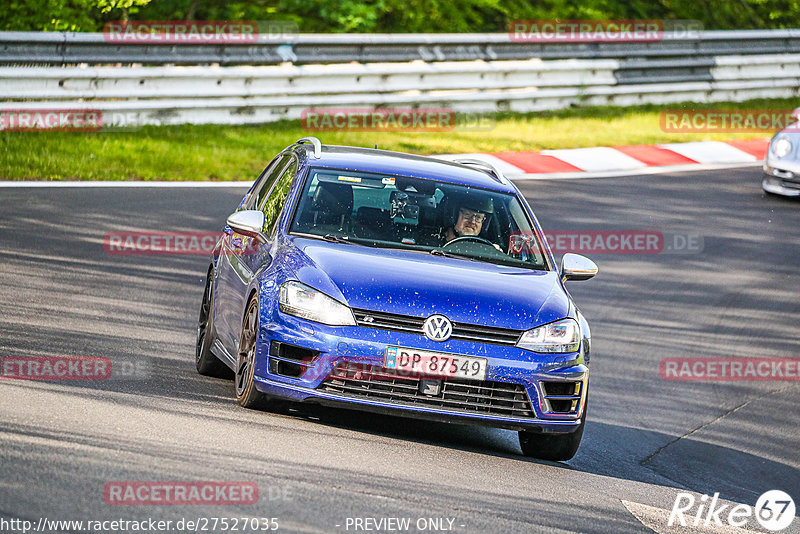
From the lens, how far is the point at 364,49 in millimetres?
20297

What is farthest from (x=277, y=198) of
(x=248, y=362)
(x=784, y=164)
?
(x=784, y=164)

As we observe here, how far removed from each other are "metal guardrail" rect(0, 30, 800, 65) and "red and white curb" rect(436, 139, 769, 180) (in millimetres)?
2417

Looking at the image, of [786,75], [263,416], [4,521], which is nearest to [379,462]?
[263,416]

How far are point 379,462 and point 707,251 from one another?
919cm

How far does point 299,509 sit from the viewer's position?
5.68 metres

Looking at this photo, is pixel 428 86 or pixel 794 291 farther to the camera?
pixel 428 86

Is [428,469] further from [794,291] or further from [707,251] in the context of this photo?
[707,251]

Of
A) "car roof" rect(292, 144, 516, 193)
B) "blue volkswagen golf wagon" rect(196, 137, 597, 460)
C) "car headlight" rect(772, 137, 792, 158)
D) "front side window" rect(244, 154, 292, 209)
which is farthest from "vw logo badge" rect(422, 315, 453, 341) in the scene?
"car headlight" rect(772, 137, 792, 158)

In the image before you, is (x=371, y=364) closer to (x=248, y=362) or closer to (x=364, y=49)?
(x=248, y=362)

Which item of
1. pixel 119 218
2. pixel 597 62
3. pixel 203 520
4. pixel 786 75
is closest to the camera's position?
pixel 203 520

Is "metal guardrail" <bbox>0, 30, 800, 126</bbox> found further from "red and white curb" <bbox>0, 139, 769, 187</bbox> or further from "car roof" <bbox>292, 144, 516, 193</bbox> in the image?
"car roof" <bbox>292, 144, 516, 193</bbox>

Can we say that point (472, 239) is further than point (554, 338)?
Yes

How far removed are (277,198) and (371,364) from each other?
6.50 feet

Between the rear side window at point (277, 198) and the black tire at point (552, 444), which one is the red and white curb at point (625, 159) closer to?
the rear side window at point (277, 198)
